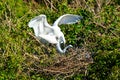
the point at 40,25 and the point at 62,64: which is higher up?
the point at 40,25

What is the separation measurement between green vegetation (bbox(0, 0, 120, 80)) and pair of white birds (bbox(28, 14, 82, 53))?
0.29 feet

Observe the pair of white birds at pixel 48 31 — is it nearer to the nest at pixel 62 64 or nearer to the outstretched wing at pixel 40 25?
the outstretched wing at pixel 40 25

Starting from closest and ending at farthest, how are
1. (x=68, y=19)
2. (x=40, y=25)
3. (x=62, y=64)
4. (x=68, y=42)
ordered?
(x=62, y=64) < (x=40, y=25) < (x=68, y=19) < (x=68, y=42)

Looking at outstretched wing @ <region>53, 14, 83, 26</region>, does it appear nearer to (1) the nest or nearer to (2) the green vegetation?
(2) the green vegetation

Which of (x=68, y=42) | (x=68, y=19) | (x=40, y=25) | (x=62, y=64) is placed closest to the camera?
(x=62, y=64)

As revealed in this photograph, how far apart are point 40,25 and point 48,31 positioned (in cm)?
10

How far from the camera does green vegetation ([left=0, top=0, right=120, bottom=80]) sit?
6.79m

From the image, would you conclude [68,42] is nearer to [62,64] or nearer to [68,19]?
[68,19]

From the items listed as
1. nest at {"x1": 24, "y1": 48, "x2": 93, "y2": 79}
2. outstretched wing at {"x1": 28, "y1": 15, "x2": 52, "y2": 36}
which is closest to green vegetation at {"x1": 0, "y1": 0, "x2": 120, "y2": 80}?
nest at {"x1": 24, "y1": 48, "x2": 93, "y2": 79}

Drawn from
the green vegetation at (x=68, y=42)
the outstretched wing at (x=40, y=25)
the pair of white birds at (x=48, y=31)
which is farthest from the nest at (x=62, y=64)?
the outstretched wing at (x=40, y=25)

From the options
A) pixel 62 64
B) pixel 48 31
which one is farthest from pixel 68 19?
pixel 62 64

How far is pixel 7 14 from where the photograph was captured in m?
8.09

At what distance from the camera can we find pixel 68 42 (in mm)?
7512

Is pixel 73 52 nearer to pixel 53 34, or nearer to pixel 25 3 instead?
pixel 53 34
